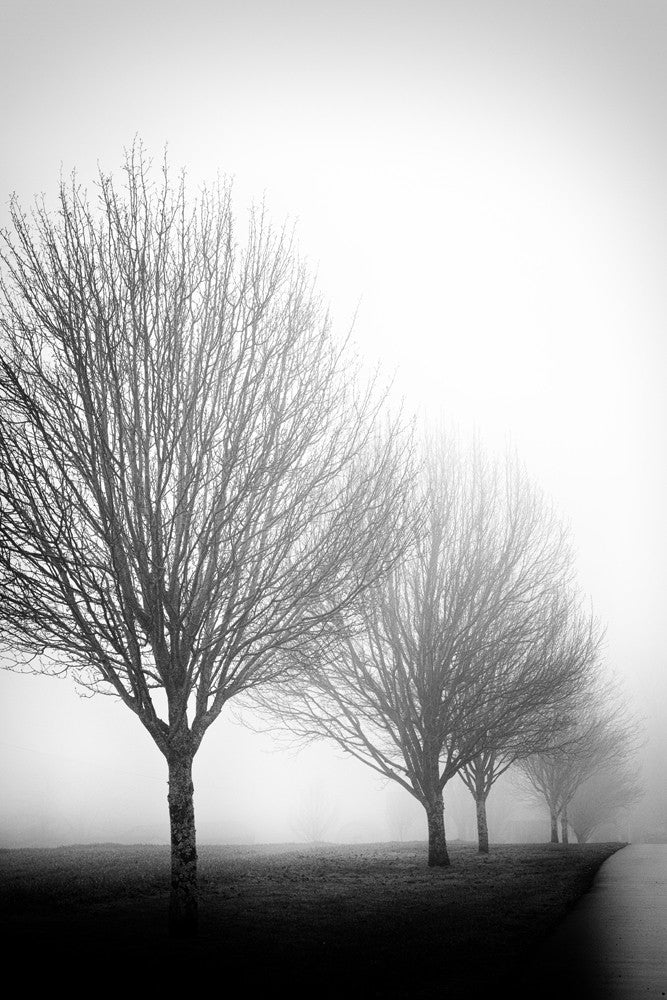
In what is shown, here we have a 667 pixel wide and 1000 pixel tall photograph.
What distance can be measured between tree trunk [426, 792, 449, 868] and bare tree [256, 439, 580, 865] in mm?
28

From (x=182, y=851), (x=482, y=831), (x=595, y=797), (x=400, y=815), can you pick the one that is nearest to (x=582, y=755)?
(x=482, y=831)

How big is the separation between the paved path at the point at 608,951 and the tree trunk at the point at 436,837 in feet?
15.4

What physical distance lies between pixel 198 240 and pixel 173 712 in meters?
6.66

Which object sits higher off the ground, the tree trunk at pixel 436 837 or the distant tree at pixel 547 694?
the distant tree at pixel 547 694

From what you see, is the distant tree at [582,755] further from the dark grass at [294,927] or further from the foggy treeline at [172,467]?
the foggy treeline at [172,467]

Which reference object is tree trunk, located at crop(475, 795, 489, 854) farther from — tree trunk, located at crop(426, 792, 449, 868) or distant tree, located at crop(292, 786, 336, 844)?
distant tree, located at crop(292, 786, 336, 844)

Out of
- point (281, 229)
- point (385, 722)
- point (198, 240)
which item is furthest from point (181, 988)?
point (385, 722)

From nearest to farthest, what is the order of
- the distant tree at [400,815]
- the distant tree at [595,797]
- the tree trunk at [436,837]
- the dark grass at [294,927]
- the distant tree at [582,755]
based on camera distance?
the dark grass at [294,927], the tree trunk at [436,837], the distant tree at [582,755], the distant tree at [595,797], the distant tree at [400,815]

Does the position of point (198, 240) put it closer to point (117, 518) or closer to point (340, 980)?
point (117, 518)

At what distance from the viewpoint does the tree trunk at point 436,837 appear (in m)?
16.0

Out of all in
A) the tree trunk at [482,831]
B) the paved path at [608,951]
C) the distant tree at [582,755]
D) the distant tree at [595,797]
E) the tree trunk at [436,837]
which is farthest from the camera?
the distant tree at [595,797]

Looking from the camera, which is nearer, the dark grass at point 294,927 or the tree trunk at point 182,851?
the dark grass at point 294,927

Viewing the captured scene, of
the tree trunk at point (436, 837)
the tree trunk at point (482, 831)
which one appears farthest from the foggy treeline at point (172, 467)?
the tree trunk at point (482, 831)

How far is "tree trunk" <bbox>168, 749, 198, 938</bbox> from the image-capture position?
7711 millimetres
